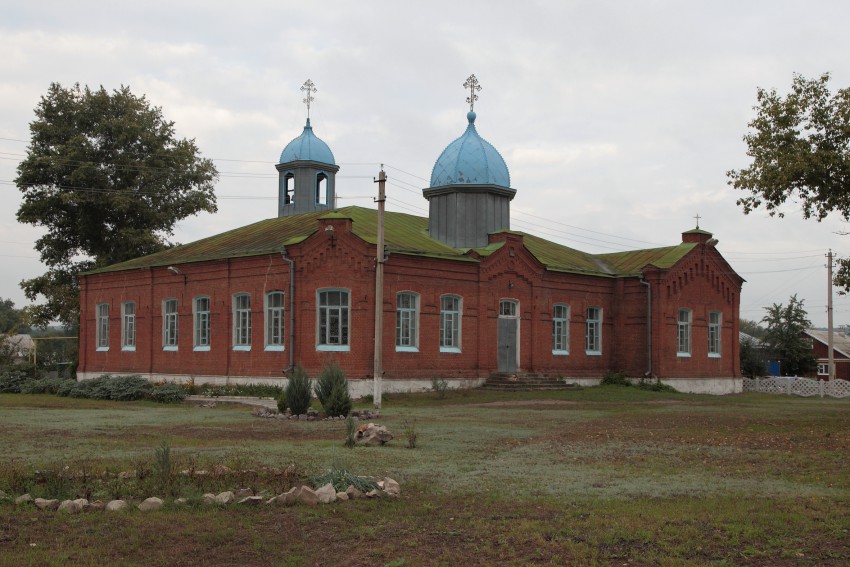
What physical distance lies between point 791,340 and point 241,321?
33.0 meters

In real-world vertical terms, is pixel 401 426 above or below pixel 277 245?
below

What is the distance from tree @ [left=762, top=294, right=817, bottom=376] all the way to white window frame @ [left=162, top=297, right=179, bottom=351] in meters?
33.3

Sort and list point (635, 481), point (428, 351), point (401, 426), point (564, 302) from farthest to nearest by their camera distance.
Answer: point (564, 302)
point (428, 351)
point (401, 426)
point (635, 481)

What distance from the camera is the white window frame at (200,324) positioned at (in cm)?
3297

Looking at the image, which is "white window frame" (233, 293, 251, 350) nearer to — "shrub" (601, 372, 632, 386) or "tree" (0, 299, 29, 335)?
"shrub" (601, 372, 632, 386)

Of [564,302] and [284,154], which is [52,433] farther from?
[284,154]

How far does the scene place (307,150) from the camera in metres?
39.8

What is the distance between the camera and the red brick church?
97.0ft

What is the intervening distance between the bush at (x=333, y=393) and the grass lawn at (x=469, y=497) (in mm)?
1850

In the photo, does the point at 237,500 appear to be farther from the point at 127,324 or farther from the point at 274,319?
the point at 127,324

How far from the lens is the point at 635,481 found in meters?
11.2

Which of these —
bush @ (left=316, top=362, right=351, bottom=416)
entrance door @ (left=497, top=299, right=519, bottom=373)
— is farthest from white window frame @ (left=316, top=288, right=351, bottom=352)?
bush @ (left=316, top=362, right=351, bottom=416)

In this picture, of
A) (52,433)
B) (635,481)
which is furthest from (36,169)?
(635,481)

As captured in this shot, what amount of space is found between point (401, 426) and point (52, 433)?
6813mm
